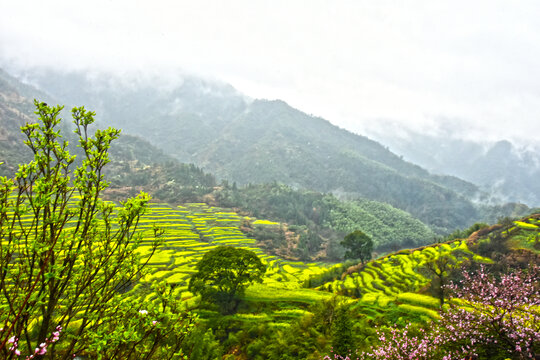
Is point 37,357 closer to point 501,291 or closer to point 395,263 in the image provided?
point 501,291

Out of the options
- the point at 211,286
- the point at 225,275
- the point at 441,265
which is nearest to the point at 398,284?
the point at 441,265

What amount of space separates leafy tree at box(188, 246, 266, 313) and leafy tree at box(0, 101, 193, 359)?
74.2 ft

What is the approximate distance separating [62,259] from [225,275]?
23.9 meters

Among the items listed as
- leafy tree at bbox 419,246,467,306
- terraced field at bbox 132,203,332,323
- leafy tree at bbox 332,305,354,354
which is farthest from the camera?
terraced field at bbox 132,203,332,323

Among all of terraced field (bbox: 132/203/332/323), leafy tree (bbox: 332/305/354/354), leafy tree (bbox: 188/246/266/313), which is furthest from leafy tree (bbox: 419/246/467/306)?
leafy tree (bbox: 188/246/266/313)

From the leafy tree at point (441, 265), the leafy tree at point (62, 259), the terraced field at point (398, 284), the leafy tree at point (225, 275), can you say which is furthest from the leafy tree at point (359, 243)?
the leafy tree at point (62, 259)

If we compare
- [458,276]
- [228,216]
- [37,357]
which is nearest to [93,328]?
[37,357]

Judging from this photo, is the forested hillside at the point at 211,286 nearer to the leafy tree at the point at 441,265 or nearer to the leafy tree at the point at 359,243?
the leafy tree at the point at 441,265

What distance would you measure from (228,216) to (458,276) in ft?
256

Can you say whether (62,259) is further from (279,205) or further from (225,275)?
(279,205)

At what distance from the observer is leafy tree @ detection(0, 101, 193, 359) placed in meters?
4.04

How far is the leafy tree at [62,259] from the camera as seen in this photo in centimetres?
404

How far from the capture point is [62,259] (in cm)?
504

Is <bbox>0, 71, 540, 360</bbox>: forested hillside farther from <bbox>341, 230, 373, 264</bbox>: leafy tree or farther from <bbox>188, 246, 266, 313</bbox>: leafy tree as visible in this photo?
<bbox>341, 230, 373, 264</bbox>: leafy tree
